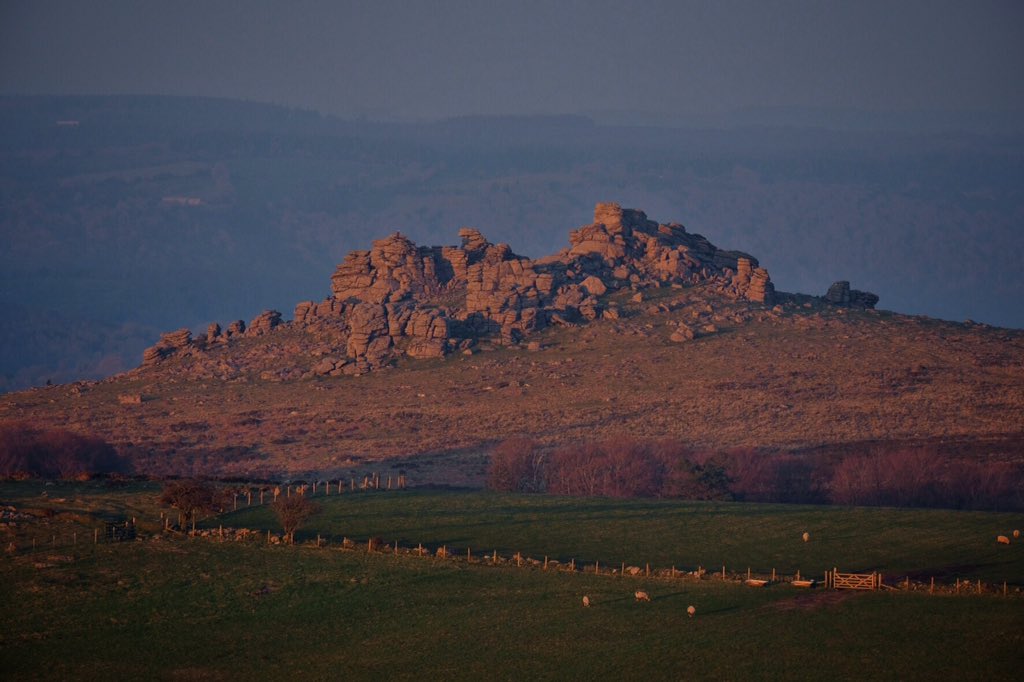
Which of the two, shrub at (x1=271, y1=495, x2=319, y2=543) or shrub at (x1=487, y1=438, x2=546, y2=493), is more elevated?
shrub at (x1=487, y1=438, x2=546, y2=493)

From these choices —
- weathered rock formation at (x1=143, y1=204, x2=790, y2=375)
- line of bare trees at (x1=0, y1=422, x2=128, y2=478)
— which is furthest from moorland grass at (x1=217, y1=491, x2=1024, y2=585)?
weathered rock formation at (x1=143, y1=204, x2=790, y2=375)

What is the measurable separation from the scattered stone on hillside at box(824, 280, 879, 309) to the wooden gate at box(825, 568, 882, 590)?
4077 inches

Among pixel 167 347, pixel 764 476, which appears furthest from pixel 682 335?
pixel 167 347

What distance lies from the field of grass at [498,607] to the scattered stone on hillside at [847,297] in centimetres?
8551

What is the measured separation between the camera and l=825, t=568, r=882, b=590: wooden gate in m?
62.7

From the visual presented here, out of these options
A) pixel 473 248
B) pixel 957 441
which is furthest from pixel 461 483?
pixel 473 248

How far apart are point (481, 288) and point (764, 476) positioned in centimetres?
5996

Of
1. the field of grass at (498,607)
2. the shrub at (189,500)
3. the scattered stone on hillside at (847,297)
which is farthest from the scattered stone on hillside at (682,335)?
the shrub at (189,500)

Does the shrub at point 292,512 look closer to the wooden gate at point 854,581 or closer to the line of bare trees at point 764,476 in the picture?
the line of bare trees at point 764,476

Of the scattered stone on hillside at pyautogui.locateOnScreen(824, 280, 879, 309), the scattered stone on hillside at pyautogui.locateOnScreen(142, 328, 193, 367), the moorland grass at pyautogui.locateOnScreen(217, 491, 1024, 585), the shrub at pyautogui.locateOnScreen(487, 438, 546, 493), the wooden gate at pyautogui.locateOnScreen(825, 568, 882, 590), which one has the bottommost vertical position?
the wooden gate at pyautogui.locateOnScreen(825, 568, 882, 590)

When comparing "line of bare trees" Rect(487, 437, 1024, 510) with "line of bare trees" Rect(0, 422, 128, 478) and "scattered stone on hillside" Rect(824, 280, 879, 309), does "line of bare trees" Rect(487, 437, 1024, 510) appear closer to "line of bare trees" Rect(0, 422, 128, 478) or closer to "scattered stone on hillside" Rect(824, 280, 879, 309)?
"line of bare trees" Rect(0, 422, 128, 478)

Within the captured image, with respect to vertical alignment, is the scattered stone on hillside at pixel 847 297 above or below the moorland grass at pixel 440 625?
above

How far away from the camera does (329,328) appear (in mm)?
159375

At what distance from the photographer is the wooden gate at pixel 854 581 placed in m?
62.7
